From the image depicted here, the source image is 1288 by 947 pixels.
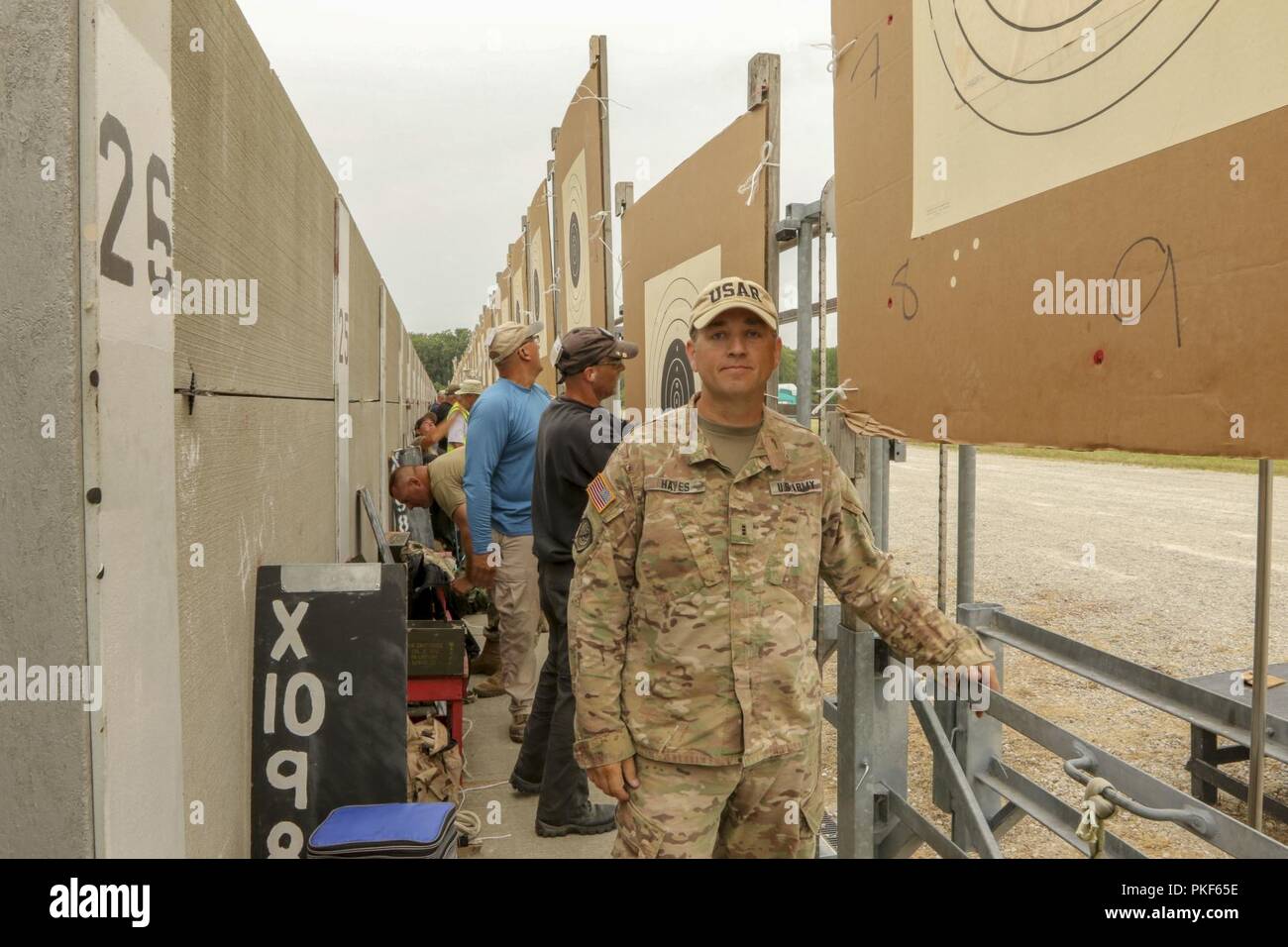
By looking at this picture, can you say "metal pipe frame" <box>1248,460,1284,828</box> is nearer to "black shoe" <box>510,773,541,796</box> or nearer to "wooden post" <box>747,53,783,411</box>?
"wooden post" <box>747,53,783,411</box>

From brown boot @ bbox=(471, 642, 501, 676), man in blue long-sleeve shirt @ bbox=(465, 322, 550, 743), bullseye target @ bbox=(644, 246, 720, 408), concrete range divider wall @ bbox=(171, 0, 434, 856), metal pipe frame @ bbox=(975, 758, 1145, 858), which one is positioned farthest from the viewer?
brown boot @ bbox=(471, 642, 501, 676)

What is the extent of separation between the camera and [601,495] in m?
2.19

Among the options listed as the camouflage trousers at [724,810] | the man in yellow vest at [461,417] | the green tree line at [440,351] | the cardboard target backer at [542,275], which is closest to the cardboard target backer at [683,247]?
the camouflage trousers at [724,810]

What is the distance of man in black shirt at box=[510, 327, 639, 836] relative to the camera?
3.49 m

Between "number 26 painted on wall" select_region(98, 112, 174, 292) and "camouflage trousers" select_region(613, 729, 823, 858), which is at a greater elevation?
"number 26 painted on wall" select_region(98, 112, 174, 292)

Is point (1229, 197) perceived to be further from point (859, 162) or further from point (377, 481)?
point (377, 481)

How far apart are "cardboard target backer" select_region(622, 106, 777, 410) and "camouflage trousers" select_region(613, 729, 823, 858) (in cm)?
147

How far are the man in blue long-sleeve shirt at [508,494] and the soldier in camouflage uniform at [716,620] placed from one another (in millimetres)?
2282

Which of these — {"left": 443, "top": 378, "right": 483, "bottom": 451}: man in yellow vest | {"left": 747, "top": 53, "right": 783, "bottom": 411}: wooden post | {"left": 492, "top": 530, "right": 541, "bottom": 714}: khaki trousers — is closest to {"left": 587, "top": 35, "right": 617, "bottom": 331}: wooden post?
{"left": 492, "top": 530, "right": 541, "bottom": 714}: khaki trousers

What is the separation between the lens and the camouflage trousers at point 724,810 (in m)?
2.06

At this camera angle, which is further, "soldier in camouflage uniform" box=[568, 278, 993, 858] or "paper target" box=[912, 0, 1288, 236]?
"soldier in camouflage uniform" box=[568, 278, 993, 858]

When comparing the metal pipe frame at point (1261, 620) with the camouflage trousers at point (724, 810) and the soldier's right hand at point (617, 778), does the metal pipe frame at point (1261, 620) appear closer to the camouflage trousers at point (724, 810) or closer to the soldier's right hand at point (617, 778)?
the camouflage trousers at point (724, 810)
